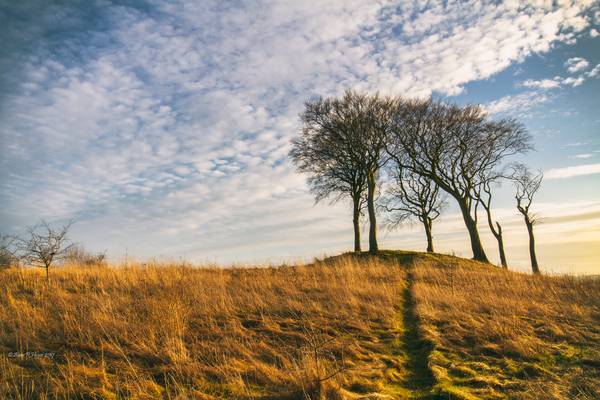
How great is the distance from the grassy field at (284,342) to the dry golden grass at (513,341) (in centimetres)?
3

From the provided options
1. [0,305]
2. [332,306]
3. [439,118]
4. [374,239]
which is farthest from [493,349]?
[439,118]

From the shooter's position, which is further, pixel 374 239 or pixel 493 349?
pixel 374 239

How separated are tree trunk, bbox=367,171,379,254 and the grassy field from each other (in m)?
14.5

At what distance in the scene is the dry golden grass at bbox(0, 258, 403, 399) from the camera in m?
4.40

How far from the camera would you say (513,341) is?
20.2ft

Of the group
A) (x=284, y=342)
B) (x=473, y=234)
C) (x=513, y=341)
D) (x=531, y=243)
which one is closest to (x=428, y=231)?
(x=473, y=234)

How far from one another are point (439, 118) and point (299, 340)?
2433 centimetres

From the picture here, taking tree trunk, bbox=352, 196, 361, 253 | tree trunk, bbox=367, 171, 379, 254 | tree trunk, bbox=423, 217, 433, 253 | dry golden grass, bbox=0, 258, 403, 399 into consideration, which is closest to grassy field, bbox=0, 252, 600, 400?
dry golden grass, bbox=0, 258, 403, 399

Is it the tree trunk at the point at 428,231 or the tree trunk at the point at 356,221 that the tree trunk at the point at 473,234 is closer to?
the tree trunk at the point at 428,231

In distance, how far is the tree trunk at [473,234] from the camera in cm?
2495

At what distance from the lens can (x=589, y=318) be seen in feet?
26.4

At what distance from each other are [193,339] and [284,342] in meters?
1.66

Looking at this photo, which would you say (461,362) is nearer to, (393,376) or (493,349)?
(493,349)

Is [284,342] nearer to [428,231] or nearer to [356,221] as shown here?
[356,221]
